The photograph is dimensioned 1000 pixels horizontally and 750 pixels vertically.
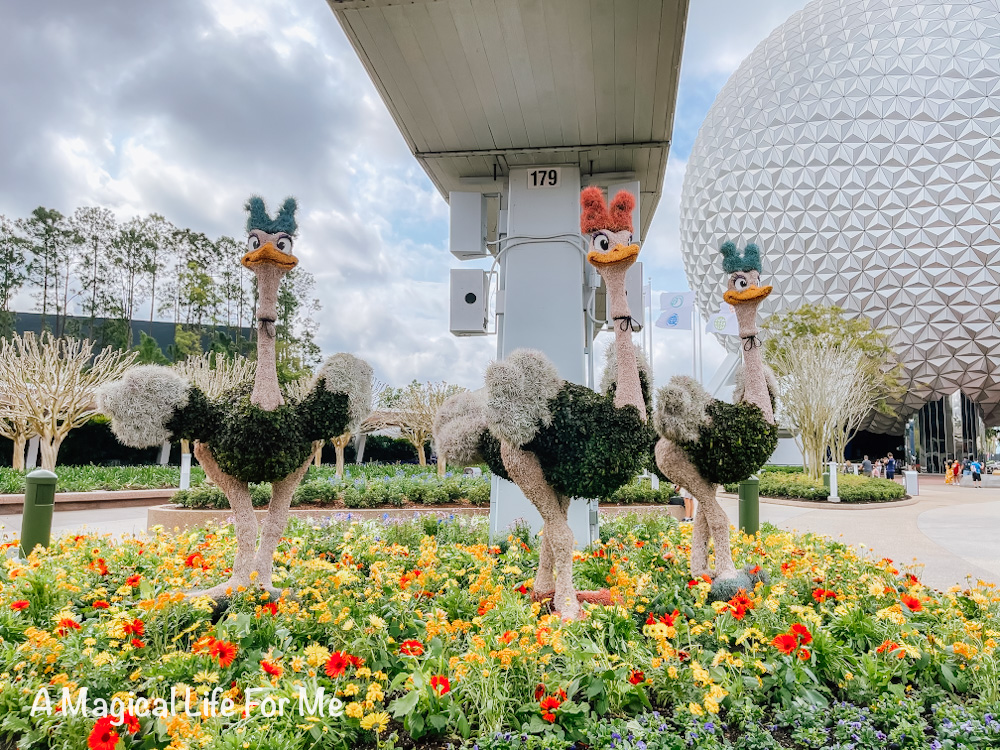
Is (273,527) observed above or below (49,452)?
above

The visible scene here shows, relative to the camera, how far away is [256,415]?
156 inches

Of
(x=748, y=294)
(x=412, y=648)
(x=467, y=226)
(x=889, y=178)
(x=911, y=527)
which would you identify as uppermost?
(x=889, y=178)

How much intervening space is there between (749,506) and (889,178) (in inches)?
942

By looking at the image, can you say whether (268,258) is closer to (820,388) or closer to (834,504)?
(834,504)

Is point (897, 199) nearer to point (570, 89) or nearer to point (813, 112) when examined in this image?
point (813, 112)

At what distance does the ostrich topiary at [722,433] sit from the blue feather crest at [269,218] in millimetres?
2911

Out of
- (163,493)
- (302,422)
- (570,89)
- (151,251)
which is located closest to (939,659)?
(302,422)

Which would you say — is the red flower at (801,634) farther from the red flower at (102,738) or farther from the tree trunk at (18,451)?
the tree trunk at (18,451)

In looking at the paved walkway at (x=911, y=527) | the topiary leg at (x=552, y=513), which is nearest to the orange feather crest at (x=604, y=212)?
the topiary leg at (x=552, y=513)

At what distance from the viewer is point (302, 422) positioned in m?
4.12

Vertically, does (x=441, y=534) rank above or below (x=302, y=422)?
below

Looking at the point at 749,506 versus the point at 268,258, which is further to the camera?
the point at 749,506

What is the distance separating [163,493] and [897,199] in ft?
95.6

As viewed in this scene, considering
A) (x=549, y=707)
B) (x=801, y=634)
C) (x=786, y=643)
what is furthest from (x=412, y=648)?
(x=801, y=634)
